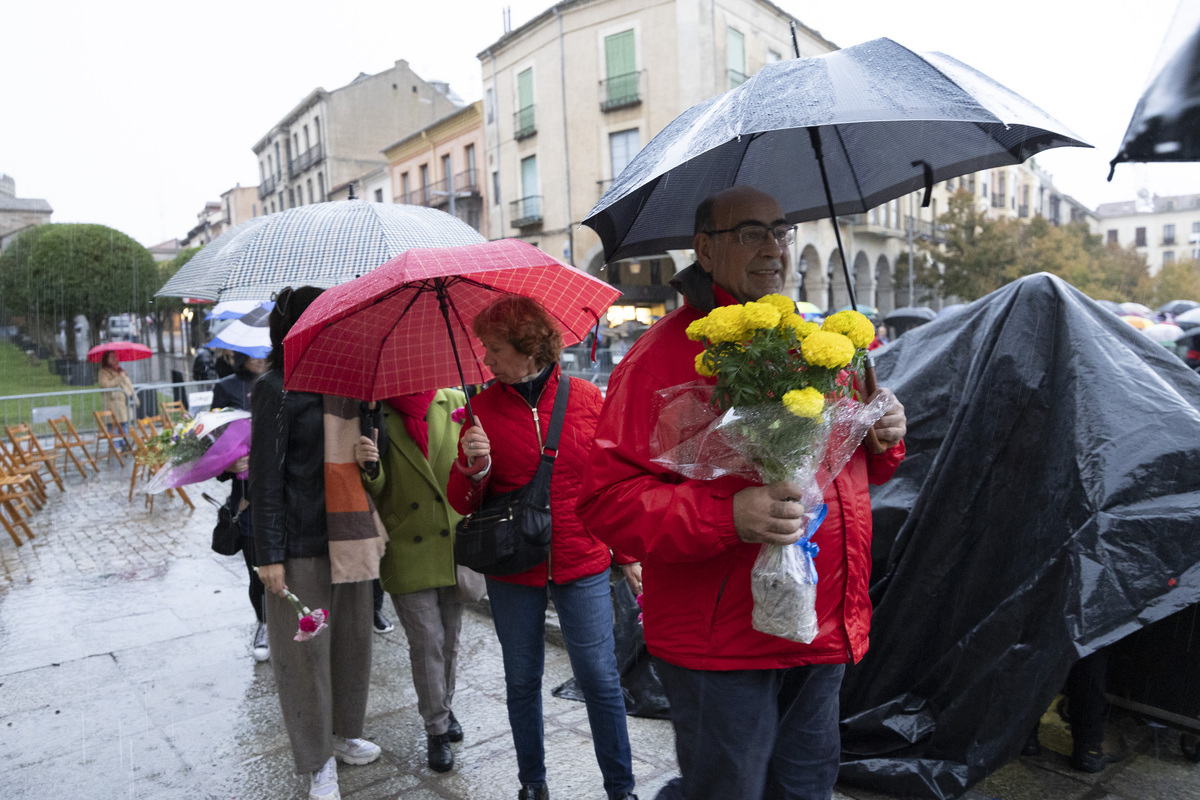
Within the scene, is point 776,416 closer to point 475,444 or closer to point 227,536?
point 475,444

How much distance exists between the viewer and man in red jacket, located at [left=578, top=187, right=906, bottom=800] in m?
1.78

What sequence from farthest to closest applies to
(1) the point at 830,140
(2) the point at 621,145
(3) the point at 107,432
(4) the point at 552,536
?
(2) the point at 621,145 → (3) the point at 107,432 → (4) the point at 552,536 → (1) the point at 830,140

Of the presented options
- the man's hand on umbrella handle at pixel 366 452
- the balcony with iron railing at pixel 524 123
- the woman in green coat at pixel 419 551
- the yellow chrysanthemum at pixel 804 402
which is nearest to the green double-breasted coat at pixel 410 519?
the woman in green coat at pixel 419 551

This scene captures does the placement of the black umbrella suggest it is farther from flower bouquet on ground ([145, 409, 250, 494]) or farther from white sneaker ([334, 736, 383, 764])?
flower bouquet on ground ([145, 409, 250, 494])

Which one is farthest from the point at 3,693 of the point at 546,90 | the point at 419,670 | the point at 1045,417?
the point at 546,90

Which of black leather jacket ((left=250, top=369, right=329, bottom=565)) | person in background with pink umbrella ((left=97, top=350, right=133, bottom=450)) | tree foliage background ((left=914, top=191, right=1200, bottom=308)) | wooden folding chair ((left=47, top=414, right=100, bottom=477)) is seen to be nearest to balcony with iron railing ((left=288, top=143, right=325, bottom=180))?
tree foliage background ((left=914, top=191, right=1200, bottom=308))

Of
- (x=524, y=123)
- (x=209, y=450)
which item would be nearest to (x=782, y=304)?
(x=209, y=450)

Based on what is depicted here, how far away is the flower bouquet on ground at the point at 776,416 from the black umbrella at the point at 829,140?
1.18 ft

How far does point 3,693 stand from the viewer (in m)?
4.31

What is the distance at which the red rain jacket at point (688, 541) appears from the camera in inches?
70.0

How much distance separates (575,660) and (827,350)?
1615 millimetres

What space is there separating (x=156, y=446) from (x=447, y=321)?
5.32m

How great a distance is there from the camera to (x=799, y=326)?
5.64ft

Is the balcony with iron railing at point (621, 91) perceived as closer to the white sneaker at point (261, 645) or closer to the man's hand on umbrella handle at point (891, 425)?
the white sneaker at point (261, 645)
